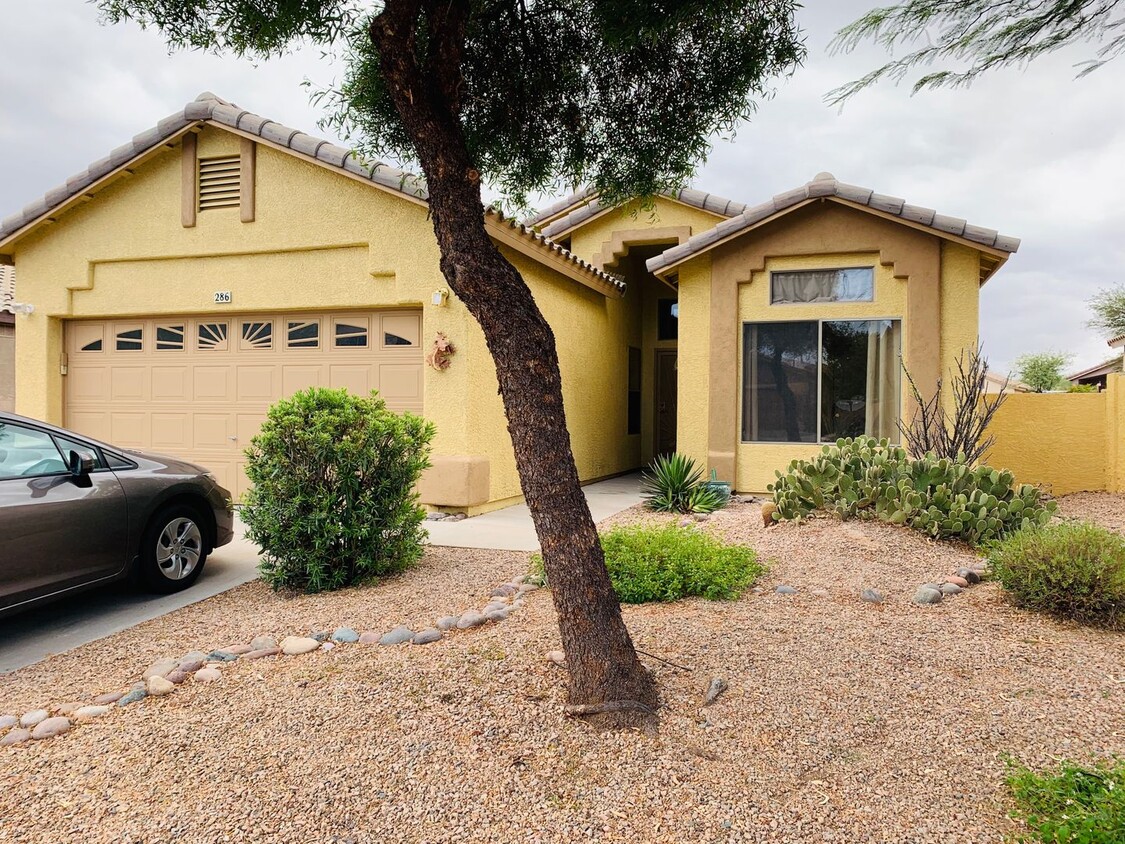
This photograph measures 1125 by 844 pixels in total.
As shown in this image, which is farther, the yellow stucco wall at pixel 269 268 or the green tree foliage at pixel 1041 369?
the green tree foliage at pixel 1041 369

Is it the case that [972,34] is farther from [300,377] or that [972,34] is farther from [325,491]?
[300,377]

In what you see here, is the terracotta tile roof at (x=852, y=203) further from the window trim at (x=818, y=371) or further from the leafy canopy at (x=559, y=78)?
the leafy canopy at (x=559, y=78)

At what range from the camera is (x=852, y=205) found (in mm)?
9508

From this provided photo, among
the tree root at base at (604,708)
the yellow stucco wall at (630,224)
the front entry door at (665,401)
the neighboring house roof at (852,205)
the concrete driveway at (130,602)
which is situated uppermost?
the yellow stucco wall at (630,224)

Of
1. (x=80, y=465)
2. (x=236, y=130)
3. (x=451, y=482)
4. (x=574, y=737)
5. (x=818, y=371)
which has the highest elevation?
(x=236, y=130)

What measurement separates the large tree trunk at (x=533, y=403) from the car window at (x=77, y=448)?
11.7 ft

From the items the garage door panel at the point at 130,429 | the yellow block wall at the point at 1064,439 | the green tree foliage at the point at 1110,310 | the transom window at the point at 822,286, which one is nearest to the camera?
the transom window at the point at 822,286

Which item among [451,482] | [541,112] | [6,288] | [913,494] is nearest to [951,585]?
[913,494]

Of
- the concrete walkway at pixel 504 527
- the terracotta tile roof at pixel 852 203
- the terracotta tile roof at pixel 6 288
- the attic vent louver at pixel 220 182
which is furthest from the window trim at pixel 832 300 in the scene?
the terracotta tile roof at pixel 6 288

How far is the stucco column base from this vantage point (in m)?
8.57

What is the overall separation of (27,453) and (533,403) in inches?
160

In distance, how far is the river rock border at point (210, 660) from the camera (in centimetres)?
327

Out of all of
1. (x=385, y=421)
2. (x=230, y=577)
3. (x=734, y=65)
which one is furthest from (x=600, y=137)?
(x=230, y=577)

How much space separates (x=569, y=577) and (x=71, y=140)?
1841 centimetres
